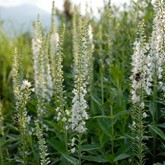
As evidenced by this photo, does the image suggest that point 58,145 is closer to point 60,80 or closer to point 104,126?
point 104,126

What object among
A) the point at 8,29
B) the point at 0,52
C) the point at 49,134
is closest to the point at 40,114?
the point at 49,134

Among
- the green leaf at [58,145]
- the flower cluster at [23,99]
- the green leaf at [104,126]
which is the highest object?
the flower cluster at [23,99]

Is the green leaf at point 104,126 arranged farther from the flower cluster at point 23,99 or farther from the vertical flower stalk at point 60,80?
the flower cluster at point 23,99

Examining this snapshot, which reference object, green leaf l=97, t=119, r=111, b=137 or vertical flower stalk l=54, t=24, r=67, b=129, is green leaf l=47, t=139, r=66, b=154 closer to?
vertical flower stalk l=54, t=24, r=67, b=129

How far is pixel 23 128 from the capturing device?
10.1 ft

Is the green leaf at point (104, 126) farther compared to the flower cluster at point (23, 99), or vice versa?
the green leaf at point (104, 126)

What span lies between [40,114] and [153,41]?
49.3 inches

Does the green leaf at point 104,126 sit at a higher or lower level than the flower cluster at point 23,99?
lower

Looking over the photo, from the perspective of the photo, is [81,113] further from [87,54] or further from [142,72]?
[87,54]

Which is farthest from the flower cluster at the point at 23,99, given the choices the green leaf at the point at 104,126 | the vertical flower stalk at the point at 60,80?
the green leaf at the point at 104,126

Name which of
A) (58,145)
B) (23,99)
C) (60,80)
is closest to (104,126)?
(58,145)

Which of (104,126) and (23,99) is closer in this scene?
(23,99)

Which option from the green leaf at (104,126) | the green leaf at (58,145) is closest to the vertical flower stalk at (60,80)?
the green leaf at (58,145)

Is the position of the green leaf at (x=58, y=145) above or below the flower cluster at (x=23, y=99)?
below
